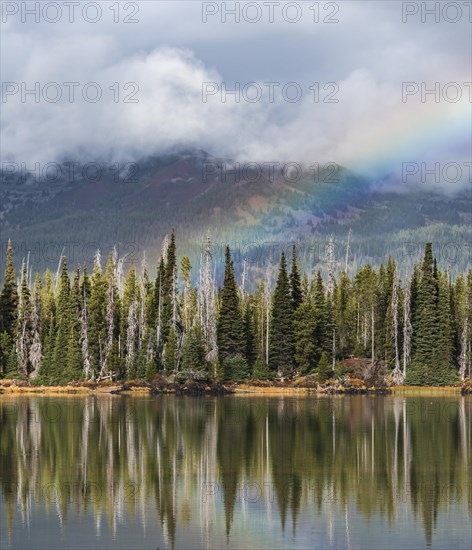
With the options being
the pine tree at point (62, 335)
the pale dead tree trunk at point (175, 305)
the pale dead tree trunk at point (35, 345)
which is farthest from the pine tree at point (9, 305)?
the pale dead tree trunk at point (175, 305)

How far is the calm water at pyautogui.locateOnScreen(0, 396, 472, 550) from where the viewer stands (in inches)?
1374

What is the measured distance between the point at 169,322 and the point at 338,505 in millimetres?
87957

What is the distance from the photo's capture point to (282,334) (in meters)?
127

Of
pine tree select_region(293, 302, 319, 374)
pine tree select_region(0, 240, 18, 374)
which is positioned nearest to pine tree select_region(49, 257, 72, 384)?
pine tree select_region(0, 240, 18, 374)

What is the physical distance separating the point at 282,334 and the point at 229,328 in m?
6.36

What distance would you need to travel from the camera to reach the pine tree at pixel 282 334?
127 metres

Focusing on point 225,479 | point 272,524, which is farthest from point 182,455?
point 272,524

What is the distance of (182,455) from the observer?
5481cm

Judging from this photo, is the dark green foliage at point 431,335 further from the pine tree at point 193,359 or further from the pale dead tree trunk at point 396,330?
the pine tree at point 193,359

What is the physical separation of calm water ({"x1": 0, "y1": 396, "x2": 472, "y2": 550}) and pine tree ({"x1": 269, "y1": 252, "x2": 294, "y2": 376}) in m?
46.6

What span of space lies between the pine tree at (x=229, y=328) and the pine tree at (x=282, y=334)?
3780mm

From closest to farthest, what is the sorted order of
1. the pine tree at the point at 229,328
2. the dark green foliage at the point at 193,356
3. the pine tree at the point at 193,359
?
the pine tree at the point at 193,359, the dark green foliage at the point at 193,356, the pine tree at the point at 229,328

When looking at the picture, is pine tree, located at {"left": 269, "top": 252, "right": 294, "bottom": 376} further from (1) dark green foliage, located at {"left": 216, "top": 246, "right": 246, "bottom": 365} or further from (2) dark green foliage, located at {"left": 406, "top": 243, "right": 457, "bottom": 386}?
(2) dark green foliage, located at {"left": 406, "top": 243, "right": 457, "bottom": 386}

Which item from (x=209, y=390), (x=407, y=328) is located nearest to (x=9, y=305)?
(x=209, y=390)
